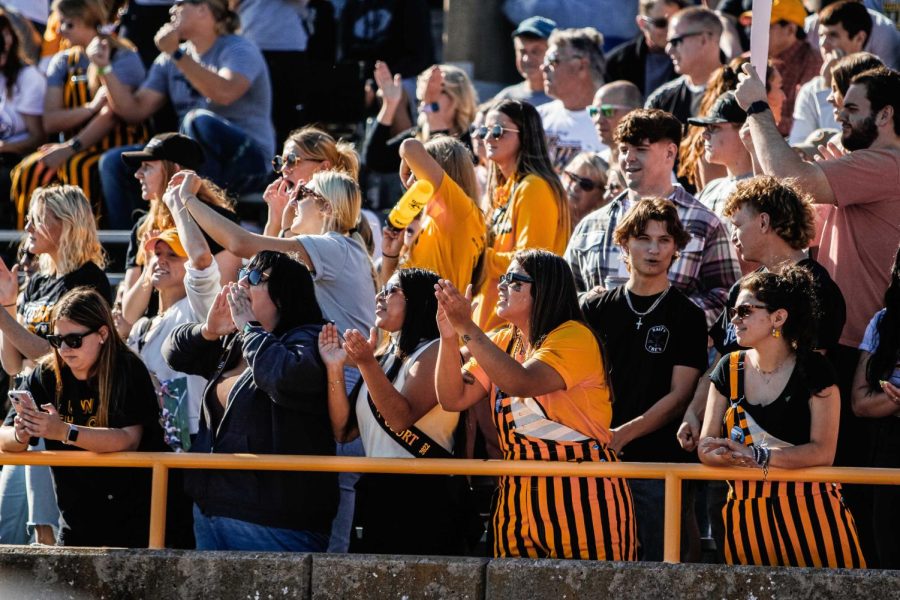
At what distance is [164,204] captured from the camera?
7875 mm

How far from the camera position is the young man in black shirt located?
6398 millimetres

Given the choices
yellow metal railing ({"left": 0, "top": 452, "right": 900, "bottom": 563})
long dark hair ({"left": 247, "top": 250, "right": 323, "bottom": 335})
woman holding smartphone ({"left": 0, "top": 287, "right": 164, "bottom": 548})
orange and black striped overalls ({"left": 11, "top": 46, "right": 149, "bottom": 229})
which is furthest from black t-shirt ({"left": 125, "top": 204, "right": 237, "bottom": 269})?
orange and black striped overalls ({"left": 11, "top": 46, "right": 149, "bottom": 229})

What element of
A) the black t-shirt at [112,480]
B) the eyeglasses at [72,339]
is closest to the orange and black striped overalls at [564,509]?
the black t-shirt at [112,480]

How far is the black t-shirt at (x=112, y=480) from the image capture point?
6547 millimetres

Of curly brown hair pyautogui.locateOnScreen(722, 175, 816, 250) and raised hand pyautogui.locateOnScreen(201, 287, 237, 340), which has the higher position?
curly brown hair pyautogui.locateOnScreen(722, 175, 816, 250)

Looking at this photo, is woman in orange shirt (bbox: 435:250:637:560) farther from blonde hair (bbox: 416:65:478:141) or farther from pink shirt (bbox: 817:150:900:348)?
blonde hair (bbox: 416:65:478:141)

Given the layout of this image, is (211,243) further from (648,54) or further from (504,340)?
(648,54)

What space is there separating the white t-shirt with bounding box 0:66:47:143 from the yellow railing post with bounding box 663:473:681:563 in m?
6.67

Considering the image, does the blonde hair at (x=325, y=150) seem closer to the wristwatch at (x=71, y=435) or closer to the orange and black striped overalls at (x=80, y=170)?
the wristwatch at (x=71, y=435)

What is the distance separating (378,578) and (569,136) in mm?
4158

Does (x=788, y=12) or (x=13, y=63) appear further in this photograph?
(x=13, y=63)

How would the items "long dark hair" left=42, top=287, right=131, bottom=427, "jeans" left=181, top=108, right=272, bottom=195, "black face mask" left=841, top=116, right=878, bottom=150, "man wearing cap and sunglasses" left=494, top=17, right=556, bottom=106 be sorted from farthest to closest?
"man wearing cap and sunglasses" left=494, top=17, right=556, bottom=106 < "jeans" left=181, top=108, right=272, bottom=195 < "black face mask" left=841, top=116, right=878, bottom=150 < "long dark hair" left=42, top=287, right=131, bottom=427

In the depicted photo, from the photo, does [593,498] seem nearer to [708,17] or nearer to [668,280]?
[668,280]

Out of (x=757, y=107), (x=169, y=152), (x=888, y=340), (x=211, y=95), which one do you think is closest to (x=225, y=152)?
(x=211, y=95)
